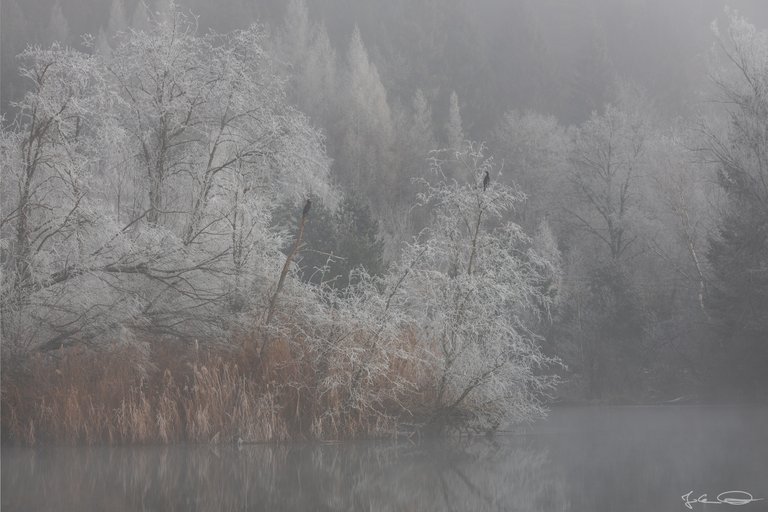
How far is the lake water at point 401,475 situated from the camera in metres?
7.61

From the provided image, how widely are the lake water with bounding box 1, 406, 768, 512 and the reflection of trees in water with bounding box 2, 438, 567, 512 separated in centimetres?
1

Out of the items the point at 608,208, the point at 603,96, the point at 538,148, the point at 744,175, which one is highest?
the point at 603,96

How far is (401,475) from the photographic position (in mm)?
9406

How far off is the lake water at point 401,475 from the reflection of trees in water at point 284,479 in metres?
0.01

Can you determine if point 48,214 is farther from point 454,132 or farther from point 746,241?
point 454,132

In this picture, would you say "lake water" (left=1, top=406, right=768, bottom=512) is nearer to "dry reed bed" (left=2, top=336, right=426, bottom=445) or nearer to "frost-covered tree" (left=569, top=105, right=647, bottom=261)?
"dry reed bed" (left=2, top=336, right=426, bottom=445)

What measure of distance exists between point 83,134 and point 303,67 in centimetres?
3585

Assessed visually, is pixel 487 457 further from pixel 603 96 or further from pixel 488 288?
pixel 603 96

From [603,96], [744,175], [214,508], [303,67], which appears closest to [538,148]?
[603,96]

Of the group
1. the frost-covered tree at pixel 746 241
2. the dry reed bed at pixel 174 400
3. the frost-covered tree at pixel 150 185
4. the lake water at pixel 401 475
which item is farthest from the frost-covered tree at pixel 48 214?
the frost-covered tree at pixel 746 241

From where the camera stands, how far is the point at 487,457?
1128cm

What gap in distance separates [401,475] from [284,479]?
1310 mm

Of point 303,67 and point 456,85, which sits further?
point 456,85

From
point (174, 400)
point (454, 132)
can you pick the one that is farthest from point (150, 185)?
point (454, 132)
